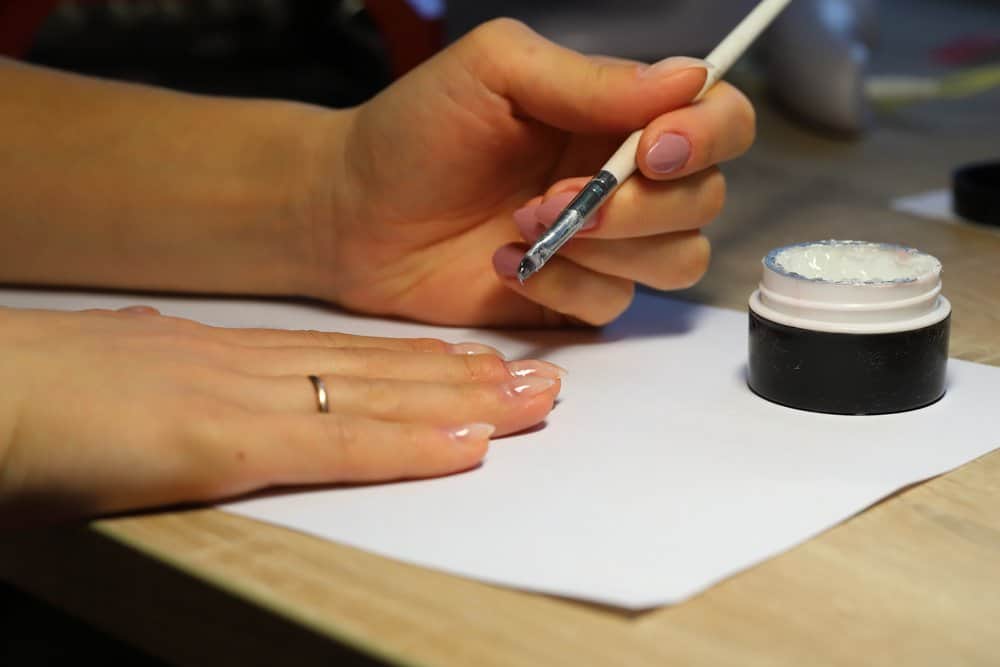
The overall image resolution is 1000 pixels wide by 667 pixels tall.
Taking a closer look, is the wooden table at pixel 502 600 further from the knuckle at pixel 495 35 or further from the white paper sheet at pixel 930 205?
the white paper sheet at pixel 930 205

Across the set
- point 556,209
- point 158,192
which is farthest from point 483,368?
point 158,192

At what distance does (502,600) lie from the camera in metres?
0.47

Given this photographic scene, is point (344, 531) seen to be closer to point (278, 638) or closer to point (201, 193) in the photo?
point (278, 638)

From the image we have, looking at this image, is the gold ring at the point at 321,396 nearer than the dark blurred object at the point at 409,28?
Yes

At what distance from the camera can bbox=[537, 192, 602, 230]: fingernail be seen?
0.73m

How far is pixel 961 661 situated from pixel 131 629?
352mm

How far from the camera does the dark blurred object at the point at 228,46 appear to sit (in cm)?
152

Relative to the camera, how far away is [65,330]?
597mm

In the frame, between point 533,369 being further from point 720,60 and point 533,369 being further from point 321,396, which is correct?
point 720,60

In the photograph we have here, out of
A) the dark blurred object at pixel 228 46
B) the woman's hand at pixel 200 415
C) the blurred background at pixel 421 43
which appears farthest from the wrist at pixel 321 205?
the dark blurred object at pixel 228 46

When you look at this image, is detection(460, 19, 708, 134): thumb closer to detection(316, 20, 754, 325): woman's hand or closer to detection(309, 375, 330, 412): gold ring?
detection(316, 20, 754, 325): woman's hand

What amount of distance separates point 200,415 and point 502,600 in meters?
0.17

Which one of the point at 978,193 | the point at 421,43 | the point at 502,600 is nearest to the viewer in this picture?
the point at 502,600

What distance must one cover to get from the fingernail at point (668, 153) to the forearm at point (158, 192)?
27 cm
